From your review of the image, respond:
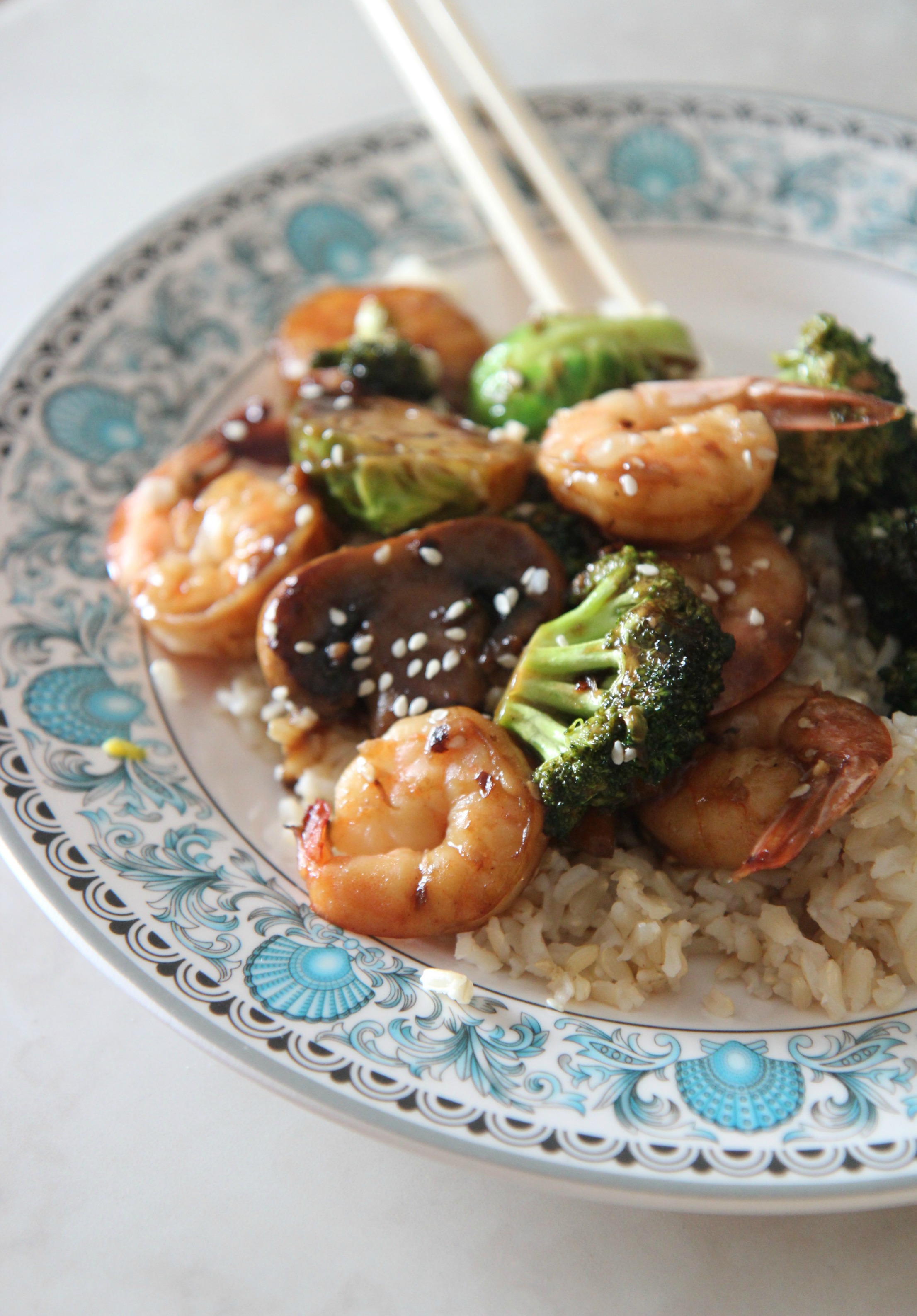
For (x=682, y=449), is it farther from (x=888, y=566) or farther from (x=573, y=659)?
(x=888, y=566)

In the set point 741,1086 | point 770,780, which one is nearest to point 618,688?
point 770,780

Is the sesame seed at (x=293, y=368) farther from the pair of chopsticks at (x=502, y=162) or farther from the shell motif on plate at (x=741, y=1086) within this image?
the shell motif on plate at (x=741, y=1086)

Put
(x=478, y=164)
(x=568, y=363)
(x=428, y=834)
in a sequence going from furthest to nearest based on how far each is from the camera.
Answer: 1. (x=478, y=164)
2. (x=568, y=363)
3. (x=428, y=834)

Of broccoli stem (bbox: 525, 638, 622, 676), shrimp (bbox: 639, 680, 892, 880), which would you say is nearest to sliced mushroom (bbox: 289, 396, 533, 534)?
broccoli stem (bbox: 525, 638, 622, 676)

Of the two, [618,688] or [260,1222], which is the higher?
[618,688]

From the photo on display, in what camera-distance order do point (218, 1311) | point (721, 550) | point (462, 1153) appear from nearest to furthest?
point (462, 1153) < point (218, 1311) < point (721, 550)

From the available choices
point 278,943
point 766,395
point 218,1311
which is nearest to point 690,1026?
point 278,943

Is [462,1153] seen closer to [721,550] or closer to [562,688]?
[562,688]

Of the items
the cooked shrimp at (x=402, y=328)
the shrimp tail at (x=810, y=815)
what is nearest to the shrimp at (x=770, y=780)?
the shrimp tail at (x=810, y=815)
